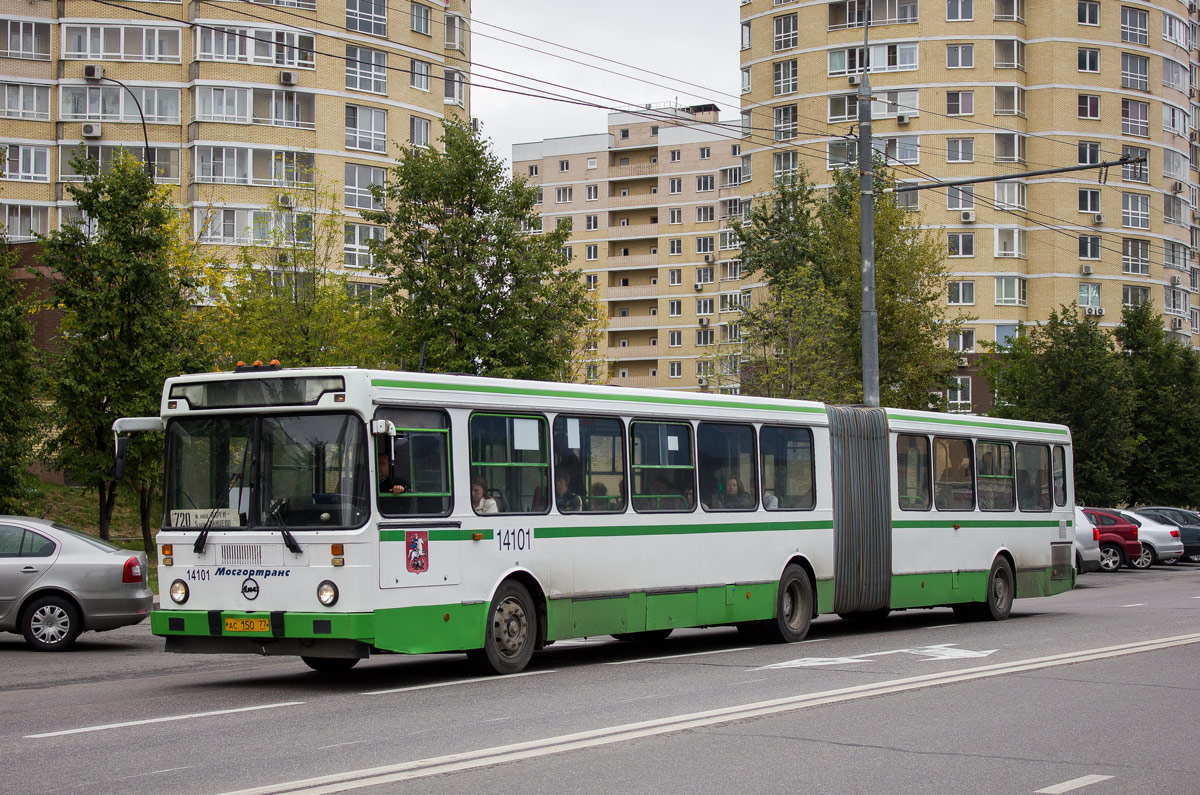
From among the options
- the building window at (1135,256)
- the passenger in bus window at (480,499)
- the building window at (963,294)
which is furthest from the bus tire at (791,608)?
the building window at (1135,256)

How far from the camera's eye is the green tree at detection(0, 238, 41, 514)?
82.2 ft

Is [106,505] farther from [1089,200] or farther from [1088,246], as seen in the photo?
[1089,200]

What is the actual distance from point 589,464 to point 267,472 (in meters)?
3.51

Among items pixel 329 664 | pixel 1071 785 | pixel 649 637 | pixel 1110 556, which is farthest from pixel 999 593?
pixel 1110 556

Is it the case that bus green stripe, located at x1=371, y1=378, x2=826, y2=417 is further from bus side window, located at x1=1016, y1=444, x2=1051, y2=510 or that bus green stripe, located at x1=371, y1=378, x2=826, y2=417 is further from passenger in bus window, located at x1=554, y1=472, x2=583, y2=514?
bus side window, located at x1=1016, y1=444, x2=1051, y2=510

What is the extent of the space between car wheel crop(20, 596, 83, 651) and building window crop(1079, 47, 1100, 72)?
68.4 m

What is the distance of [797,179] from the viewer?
67.4 meters

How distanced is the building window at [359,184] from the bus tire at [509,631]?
51.7m

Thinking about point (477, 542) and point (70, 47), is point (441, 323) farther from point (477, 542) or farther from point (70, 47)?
point (70, 47)

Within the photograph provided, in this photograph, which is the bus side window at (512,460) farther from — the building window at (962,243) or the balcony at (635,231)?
the balcony at (635,231)

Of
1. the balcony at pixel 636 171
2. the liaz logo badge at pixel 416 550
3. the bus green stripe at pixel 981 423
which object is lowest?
the liaz logo badge at pixel 416 550

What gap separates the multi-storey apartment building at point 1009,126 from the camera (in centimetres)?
7256

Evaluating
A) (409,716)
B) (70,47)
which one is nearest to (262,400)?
(409,716)

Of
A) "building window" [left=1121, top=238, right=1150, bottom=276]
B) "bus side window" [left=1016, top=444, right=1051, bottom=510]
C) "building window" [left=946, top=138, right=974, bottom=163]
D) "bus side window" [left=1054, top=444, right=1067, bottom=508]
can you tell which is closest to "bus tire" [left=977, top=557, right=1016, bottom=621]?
"bus side window" [left=1016, top=444, right=1051, bottom=510]
